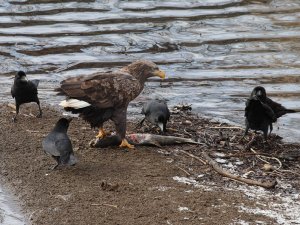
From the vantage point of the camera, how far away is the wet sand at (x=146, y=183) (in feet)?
22.8

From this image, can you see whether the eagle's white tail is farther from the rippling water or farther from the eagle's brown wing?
the rippling water

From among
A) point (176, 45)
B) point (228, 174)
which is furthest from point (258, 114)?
point (176, 45)

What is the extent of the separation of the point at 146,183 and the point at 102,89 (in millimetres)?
1700

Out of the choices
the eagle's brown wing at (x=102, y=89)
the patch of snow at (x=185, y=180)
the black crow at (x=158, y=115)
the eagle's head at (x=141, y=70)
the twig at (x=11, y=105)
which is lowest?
the patch of snow at (x=185, y=180)

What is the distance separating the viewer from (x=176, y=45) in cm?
1547

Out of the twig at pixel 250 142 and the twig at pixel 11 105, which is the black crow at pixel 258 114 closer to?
the twig at pixel 250 142

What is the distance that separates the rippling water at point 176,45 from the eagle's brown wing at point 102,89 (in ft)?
8.58

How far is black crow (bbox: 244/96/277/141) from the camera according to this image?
9.48 metres

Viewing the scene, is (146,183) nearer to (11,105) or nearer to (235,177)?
(235,177)

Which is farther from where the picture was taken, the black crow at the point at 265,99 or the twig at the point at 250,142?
the black crow at the point at 265,99

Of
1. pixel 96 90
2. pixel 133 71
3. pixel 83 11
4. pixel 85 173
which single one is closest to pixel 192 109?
pixel 133 71

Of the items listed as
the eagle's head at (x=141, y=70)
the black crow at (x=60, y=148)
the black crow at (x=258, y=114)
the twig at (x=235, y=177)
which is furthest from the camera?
the eagle's head at (x=141, y=70)

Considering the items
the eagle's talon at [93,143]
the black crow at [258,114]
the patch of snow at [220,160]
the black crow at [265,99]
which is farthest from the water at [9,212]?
the black crow at [265,99]

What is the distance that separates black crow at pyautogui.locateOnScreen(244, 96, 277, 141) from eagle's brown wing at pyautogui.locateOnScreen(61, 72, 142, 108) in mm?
1525
